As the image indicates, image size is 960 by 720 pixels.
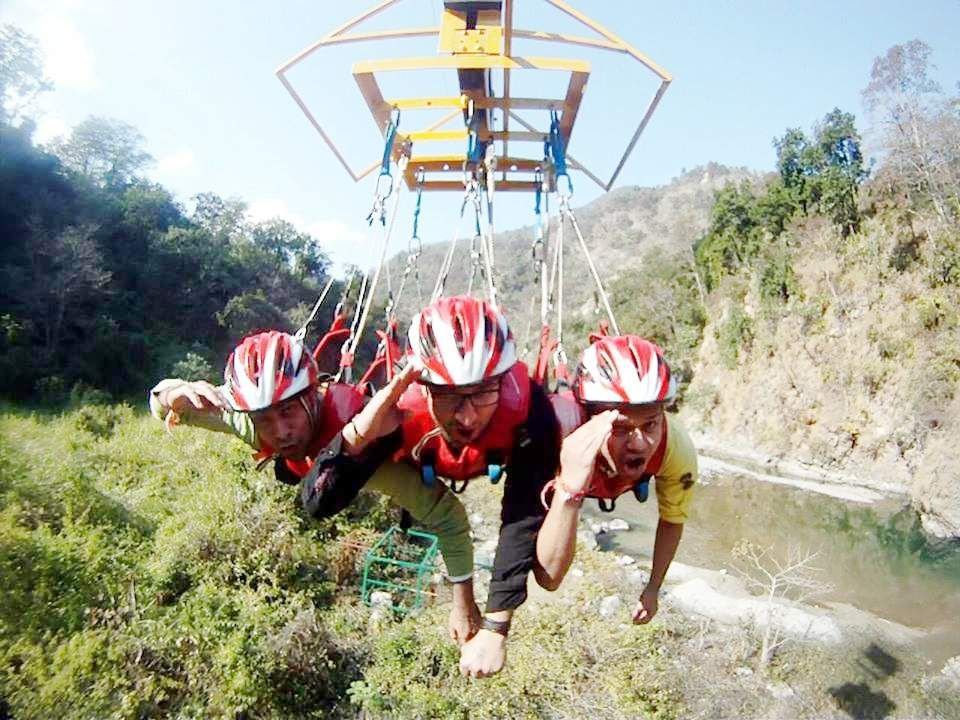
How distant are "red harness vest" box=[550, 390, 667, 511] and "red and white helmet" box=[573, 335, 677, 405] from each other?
62 mm

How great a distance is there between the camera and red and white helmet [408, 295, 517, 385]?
2.10 m

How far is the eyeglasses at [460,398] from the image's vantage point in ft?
6.99

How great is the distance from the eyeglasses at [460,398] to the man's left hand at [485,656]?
0.77 m

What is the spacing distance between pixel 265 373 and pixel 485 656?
1.26m

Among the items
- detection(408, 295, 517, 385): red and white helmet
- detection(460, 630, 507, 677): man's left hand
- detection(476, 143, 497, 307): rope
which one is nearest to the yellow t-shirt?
detection(408, 295, 517, 385): red and white helmet

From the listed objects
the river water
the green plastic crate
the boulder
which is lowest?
the river water

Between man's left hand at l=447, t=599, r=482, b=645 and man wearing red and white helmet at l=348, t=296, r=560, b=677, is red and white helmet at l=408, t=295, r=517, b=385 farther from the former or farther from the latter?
man's left hand at l=447, t=599, r=482, b=645

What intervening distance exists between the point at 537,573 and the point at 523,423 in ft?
1.67

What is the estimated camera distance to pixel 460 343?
2.13m

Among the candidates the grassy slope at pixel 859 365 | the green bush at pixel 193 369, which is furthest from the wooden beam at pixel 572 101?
the green bush at pixel 193 369

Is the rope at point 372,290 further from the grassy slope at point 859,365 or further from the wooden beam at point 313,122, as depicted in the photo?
the grassy slope at point 859,365

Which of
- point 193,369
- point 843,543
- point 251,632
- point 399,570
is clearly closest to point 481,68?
point 251,632

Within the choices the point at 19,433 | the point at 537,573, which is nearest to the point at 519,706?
the point at 537,573

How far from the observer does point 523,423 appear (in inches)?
87.4
